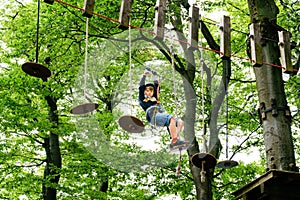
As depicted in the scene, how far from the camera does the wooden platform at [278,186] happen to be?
438 centimetres

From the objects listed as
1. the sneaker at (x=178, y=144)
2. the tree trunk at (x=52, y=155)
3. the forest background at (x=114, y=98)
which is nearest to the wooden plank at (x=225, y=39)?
the sneaker at (x=178, y=144)

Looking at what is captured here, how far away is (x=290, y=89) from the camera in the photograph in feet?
35.9

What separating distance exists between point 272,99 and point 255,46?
0.80 m

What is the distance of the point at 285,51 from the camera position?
18.8ft

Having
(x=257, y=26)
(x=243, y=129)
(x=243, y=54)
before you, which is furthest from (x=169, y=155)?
(x=257, y=26)

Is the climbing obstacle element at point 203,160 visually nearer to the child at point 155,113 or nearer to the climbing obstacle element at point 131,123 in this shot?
the climbing obstacle element at point 131,123

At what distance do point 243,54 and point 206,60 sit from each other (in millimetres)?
1666

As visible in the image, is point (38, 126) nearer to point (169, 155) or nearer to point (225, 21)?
point (169, 155)

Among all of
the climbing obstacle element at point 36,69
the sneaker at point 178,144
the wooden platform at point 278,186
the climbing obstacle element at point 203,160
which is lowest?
the wooden platform at point 278,186

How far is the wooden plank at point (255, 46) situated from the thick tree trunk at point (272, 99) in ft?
0.66

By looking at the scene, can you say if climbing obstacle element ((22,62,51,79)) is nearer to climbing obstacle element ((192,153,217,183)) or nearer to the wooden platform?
climbing obstacle element ((192,153,217,183))

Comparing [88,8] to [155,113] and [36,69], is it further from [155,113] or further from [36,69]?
[155,113]

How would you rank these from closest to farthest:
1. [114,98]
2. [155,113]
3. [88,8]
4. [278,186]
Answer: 1. [88,8]
2. [278,186]
3. [155,113]
4. [114,98]

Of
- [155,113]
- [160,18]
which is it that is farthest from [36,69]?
[155,113]
